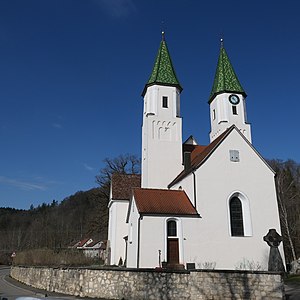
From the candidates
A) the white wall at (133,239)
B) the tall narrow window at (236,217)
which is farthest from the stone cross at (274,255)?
the white wall at (133,239)

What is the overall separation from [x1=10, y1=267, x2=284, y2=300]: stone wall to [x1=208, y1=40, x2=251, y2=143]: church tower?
22351 mm

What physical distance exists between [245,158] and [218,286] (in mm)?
14321

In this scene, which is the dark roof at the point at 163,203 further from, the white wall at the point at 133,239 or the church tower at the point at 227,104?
the church tower at the point at 227,104

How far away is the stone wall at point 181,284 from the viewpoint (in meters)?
11.4

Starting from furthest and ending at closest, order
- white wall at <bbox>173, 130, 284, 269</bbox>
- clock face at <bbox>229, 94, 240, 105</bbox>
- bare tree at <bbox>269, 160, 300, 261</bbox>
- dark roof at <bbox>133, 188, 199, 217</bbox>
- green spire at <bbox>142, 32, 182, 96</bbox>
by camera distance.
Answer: clock face at <bbox>229, 94, 240, 105</bbox> < green spire at <bbox>142, 32, 182, 96</bbox> < bare tree at <bbox>269, 160, 300, 261</bbox> < dark roof at <bbox>133, 188, 199, 217</bbox> < white wall at <bbox>173, 130, 284, 269</bbox>

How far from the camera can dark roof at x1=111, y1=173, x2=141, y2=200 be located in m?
33.6

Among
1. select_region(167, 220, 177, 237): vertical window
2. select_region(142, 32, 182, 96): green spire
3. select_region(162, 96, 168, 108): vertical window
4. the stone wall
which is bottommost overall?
the stone wall

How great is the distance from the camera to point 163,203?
22922mm

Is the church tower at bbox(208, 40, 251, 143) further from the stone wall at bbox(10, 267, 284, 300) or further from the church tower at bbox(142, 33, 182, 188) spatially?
the stone wall at bbox(10, 267, 284, 300)

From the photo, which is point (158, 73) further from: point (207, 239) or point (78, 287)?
point (78, 287)

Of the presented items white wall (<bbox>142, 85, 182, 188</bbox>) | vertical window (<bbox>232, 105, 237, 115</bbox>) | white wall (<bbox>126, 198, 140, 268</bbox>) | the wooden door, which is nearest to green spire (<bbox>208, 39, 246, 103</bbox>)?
vertical window (<bbox>232, 105, 237, 115</bbox>)

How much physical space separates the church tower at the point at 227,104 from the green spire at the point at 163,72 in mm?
4575

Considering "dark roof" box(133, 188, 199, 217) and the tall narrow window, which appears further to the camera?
the tall narrow window

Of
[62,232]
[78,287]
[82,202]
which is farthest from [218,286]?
[82,202]
